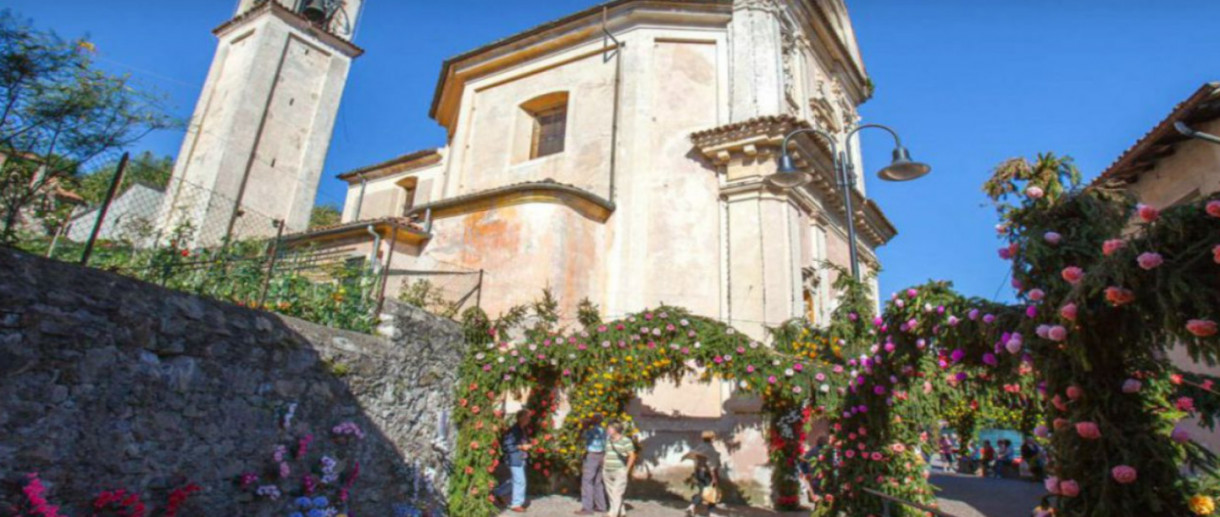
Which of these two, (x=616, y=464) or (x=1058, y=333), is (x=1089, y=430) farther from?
(x=616, y=464)

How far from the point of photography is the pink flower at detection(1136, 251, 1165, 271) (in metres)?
2.76

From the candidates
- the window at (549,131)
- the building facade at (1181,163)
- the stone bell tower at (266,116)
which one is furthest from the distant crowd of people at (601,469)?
the stone bell tower at (266,116)

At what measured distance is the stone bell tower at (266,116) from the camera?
18.7m

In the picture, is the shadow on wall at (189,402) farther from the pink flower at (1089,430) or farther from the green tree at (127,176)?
the pink flower at (1089,430)

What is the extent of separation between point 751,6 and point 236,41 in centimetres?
1864

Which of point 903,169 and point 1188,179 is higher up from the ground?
point 1188,179

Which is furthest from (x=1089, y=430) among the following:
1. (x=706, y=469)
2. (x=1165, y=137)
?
(x=1165, y=137)

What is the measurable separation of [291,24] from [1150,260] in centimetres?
2489

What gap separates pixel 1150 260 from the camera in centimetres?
277

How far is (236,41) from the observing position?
21.6 meters

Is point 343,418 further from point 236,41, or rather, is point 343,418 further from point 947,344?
point 236,41

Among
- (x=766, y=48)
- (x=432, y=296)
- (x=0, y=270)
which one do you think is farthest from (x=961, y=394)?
(x=766, y=48)

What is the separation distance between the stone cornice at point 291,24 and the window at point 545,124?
11678mm

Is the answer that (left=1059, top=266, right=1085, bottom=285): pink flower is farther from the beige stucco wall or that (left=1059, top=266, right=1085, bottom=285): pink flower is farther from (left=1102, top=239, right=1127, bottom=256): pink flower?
the beige stucco wall
